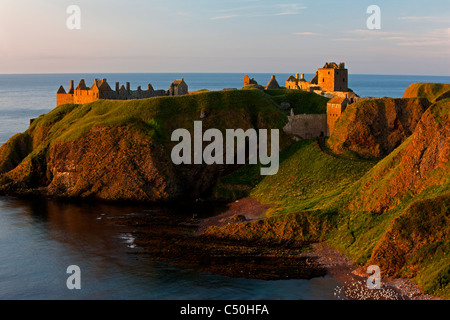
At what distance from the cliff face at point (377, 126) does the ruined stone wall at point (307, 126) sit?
466cm

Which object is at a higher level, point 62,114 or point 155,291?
point 62,114

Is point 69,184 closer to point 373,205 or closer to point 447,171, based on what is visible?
point 373,205

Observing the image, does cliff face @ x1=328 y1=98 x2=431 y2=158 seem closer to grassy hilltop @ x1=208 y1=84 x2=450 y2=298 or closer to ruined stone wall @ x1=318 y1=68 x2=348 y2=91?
grassy hilltop @ x1=208 y1=84 x2=450 y2=298

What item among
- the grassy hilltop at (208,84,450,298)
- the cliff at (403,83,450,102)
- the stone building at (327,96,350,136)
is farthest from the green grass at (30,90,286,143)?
the cliff at (403,83,450,102)

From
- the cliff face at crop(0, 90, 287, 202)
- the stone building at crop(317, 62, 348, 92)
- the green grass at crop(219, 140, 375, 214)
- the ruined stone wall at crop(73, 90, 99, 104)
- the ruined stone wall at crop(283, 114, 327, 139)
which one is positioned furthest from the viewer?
the stone building at crop(317, 62, 348, 92)

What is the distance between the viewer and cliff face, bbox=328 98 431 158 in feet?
276

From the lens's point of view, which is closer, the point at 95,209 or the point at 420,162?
the point at 420,162

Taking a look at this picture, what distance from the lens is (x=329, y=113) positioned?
90.6 metres

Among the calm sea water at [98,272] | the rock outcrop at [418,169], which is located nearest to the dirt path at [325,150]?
the rock outcrop at [418,169]

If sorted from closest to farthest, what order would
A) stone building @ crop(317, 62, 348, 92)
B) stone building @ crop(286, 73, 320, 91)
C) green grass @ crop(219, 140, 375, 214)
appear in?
1. green grass @ crop(219, 140, 375, 214)
2. stone building @ crop(317, 62, 348, 92)
3. stone building @ crop(286, 73, 320, 91)

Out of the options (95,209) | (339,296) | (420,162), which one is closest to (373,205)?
(420,162)

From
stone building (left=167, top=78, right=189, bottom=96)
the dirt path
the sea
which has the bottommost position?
the sea

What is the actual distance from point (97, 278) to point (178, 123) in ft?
138

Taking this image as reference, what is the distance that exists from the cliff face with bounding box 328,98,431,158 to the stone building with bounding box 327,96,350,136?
2190 millimetres
